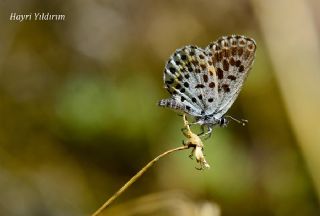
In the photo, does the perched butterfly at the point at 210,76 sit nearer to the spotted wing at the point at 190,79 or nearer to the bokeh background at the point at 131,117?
the spotted wing at the point at 190,79

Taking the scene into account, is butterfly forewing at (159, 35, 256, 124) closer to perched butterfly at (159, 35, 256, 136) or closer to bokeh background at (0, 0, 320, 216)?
perched butterfly at (159, 35, 256, 136)

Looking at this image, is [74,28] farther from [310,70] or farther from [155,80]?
[310,70]

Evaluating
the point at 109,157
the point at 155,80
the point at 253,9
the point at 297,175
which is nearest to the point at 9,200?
the point at 109,157

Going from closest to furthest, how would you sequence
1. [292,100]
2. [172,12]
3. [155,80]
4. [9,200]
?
1. [9,200]
2. [292,100]
3. [155,80]
4. [172,12]

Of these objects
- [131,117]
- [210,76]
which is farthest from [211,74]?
[131,117]

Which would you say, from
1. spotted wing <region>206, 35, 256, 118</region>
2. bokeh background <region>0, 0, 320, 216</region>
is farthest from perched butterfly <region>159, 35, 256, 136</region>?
bokeh background <region>0, 0, 320, 216</region>

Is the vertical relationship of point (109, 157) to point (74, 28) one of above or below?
below

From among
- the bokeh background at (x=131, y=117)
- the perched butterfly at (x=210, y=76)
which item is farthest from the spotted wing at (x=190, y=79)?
the bokeh background at (x=131, y=117)

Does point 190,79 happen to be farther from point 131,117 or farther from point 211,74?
point 131,117
